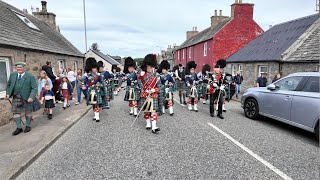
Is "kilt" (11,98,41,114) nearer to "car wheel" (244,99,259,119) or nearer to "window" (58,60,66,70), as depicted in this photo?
"car wheel" (244,99,259,119)

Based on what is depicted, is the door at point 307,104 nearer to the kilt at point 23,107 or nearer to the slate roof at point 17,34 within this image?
the kilt at point 23,107

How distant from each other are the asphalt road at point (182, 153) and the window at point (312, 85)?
4.30ft

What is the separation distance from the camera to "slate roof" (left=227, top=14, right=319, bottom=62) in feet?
46.4

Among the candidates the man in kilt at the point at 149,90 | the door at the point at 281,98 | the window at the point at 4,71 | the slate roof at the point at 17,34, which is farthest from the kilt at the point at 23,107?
the door at the point at 281,98

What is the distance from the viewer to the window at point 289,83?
19.8ft

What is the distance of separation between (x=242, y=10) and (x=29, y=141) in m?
23.5

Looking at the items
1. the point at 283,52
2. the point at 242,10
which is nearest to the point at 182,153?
the point at 283,52

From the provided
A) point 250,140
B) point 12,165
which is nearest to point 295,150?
point 250,140

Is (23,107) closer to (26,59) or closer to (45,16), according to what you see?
(26,59)

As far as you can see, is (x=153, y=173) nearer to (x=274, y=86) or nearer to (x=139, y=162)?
(x=139, y=162)

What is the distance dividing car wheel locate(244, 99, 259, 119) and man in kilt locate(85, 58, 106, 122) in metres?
5.34

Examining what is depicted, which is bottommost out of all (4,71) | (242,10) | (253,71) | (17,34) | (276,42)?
(4,71)

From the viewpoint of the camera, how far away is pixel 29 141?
5.22 m

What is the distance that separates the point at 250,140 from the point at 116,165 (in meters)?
3.42
